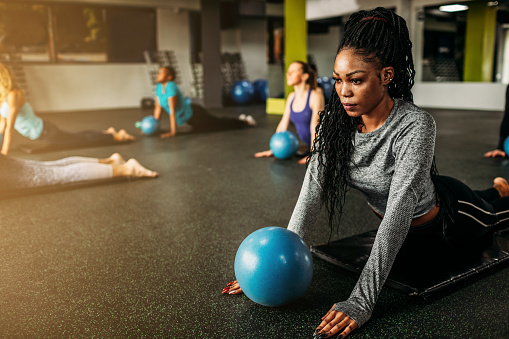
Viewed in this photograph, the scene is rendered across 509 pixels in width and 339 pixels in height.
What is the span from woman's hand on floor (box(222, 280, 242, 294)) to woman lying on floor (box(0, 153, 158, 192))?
7.59 feet

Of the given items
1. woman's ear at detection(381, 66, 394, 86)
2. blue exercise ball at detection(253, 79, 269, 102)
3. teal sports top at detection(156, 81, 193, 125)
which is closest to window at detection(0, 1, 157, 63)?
blue exercise ball at detection(253, 79, 269, 102)

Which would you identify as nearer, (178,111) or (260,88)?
(178,111)

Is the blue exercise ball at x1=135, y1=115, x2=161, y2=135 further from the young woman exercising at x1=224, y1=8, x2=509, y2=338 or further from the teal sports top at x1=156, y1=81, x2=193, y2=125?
the young woman exercising at x1=224, y1=8, x2=509, y2=338

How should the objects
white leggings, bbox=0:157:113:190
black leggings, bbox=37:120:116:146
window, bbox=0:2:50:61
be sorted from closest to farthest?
white leggings, bbox=0:157:113:190
black leggings, bbox=37:120:116:146
window, bbox=0:2:50:61

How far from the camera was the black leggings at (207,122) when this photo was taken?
287 inches

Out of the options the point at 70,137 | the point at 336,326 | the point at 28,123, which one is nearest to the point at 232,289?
the point at 336,326

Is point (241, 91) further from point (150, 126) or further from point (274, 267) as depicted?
point (274, 267)

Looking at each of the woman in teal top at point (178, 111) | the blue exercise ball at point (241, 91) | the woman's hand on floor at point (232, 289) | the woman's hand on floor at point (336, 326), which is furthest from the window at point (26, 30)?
the woman's hand on floor at point (336, 326)

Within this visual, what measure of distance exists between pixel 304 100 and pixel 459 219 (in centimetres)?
278

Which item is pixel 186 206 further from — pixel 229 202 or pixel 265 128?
pixel 265 128

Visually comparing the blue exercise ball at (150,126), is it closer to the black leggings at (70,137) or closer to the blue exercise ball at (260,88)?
the black leggings at (70,137)

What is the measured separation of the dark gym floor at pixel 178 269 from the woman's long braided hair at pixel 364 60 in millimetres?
520

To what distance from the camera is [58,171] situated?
3.59 m

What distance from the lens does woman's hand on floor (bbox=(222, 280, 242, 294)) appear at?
1.78 m
